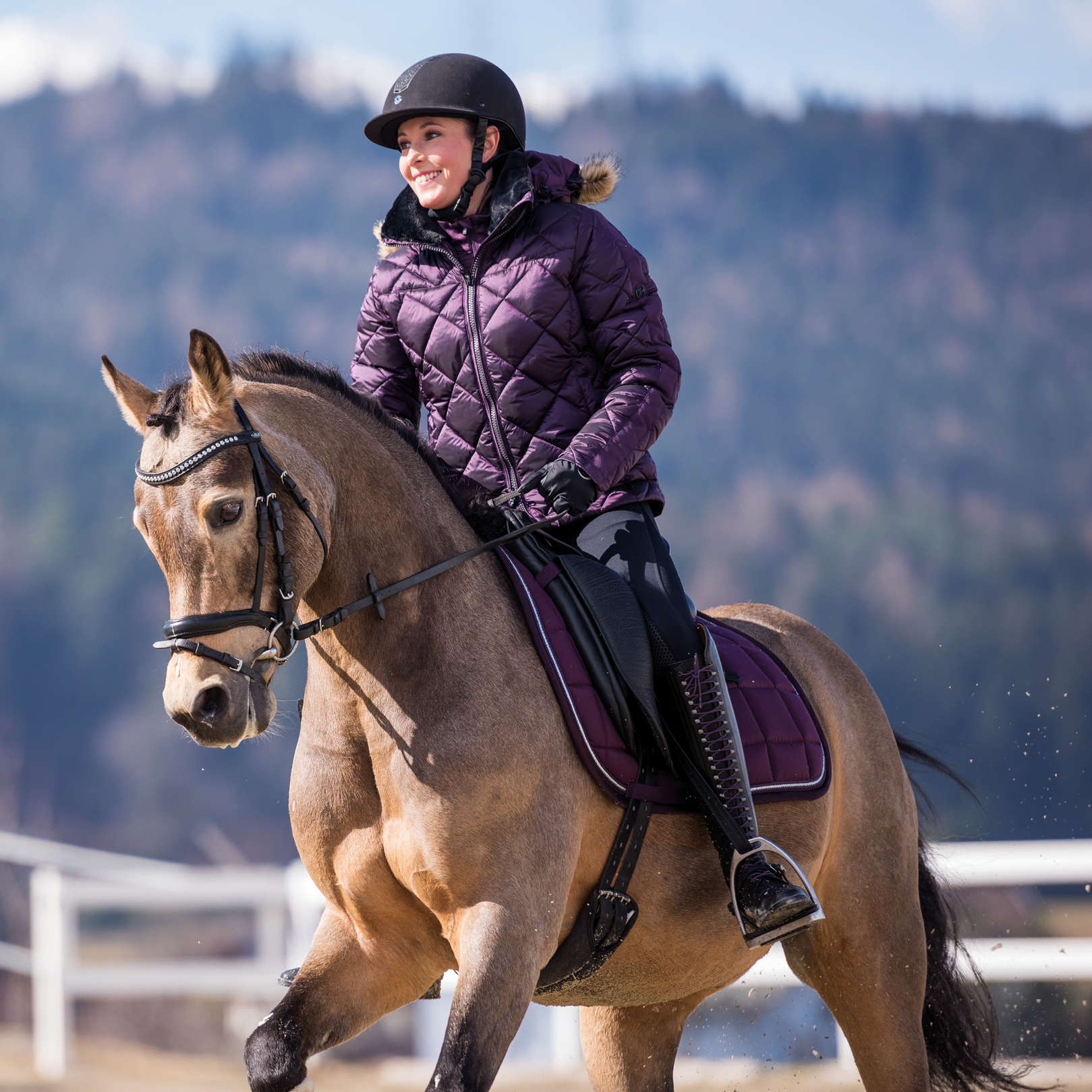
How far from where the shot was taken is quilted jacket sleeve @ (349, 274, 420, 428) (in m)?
4.80

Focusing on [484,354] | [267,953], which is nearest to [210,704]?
[484,354]

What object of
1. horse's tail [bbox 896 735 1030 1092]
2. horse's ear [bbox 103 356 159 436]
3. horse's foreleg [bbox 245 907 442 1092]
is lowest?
horse's tail [bbox 896 735 1030 1092]

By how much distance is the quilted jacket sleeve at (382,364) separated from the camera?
4797 millimetres

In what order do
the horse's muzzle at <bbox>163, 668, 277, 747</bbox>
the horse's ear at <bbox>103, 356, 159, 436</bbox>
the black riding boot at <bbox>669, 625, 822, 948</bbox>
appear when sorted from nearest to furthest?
the horse's muzzle at <bbox>163, 668, 277, 747</bbox> → the horse's ear at <bbox>103, 356, 159, 436</bbox> → the black riding boot at <bbox>669, 625, 822, 948</bbox>

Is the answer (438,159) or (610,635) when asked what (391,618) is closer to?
(610,635)

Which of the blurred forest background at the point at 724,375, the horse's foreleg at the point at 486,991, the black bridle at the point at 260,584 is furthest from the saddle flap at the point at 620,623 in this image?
the blurred forest background at the point at 724,375

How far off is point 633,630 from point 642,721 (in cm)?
28

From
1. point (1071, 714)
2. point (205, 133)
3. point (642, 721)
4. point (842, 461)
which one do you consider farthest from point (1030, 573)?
point (205, 133)

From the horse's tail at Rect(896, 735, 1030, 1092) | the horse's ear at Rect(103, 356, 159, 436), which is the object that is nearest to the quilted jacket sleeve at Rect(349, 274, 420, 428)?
the horse's ear at Rect(103, 356, 159, 436)

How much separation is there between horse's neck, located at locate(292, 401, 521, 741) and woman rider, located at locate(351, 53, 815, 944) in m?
0.44

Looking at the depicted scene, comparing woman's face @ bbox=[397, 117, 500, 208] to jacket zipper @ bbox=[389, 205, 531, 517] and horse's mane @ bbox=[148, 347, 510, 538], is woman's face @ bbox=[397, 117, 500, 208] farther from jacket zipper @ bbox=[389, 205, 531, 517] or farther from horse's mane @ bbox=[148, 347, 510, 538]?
horse's mane @ bbox=[148, 347, 510, 538]

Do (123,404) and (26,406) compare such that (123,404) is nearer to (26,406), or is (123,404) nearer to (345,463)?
(345,463)

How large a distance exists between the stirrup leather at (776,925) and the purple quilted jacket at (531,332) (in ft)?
3.64

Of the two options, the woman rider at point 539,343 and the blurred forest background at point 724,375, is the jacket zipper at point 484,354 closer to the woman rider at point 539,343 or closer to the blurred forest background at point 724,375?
the woman rider at point 539,343
